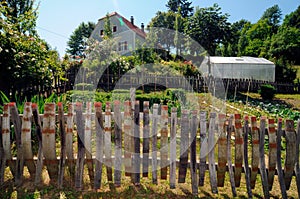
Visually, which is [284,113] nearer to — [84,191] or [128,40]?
[84,191]

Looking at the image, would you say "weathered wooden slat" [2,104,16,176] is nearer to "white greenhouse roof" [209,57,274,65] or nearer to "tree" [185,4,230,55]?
"white greenhouse roof" [209,57,274,65]

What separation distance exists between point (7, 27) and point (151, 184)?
194 inches

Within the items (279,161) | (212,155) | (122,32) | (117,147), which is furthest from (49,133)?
(122,32)

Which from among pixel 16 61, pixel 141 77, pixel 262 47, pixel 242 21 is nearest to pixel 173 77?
pixel 141 77

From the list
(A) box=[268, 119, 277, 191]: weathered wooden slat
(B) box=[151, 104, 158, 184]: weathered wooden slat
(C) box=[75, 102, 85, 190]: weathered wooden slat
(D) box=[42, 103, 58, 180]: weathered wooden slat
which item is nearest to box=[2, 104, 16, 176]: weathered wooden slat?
(D) box=[42, 103, 58, 180]: weathered wooden slat

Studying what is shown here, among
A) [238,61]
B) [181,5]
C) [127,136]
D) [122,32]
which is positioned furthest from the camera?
[181,5]

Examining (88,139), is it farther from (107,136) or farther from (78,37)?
(78,37)

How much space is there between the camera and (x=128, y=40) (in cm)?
2420

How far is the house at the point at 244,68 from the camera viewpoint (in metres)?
17.7

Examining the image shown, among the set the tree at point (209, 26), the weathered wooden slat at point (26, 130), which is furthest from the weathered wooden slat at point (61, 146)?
the tree at point (209, 26)

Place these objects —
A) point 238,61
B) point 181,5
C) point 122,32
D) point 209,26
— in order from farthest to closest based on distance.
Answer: point 181,5 → point 122,32 → point 209,26 → point 238,61

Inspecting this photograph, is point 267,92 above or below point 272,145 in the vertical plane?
above

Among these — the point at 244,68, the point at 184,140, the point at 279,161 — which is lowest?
the point at 279,161

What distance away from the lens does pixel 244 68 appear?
1830 centimetres
